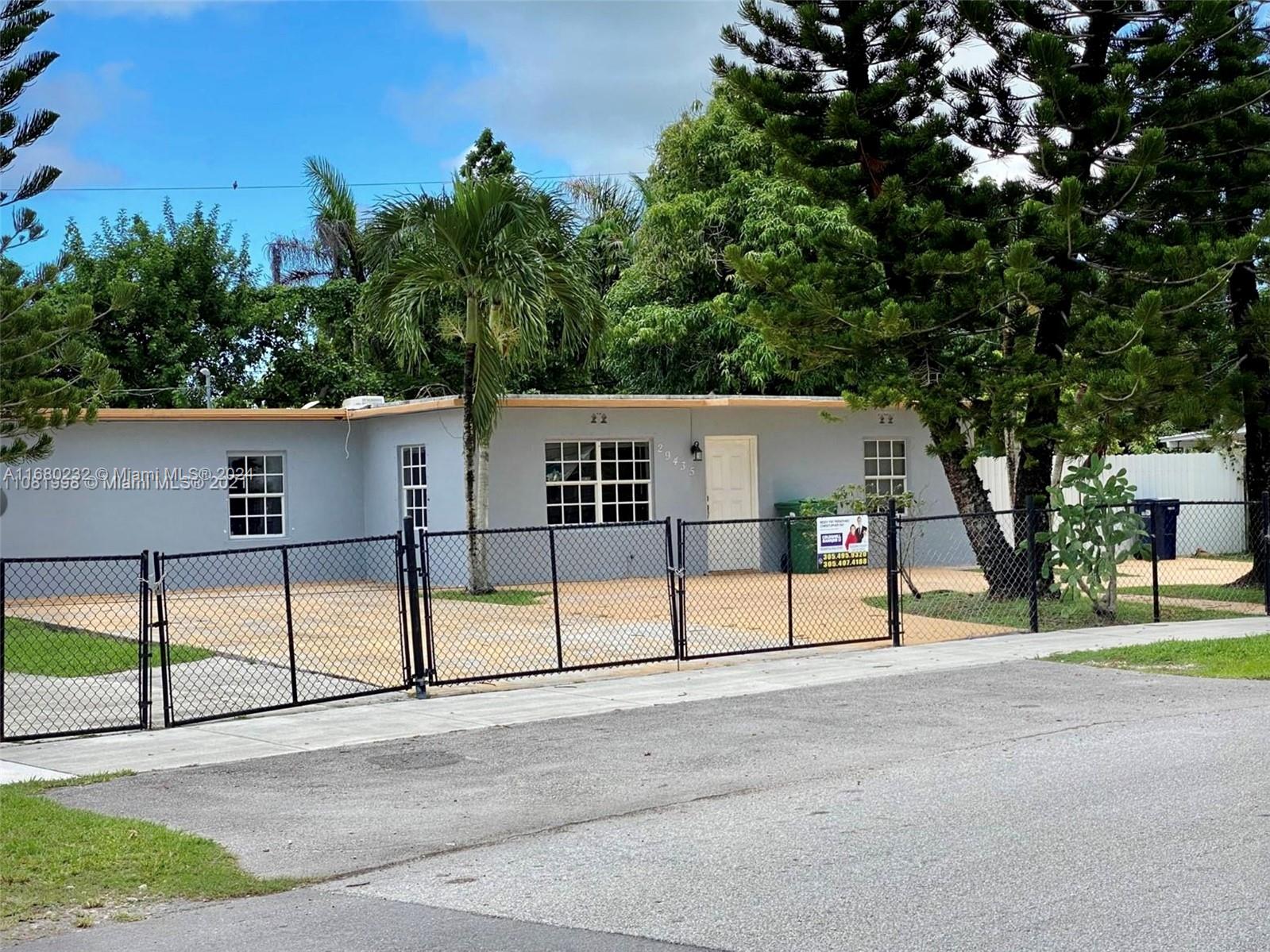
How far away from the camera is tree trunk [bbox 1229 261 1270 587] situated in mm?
21344

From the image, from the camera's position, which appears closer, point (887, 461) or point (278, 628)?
point (278, 628)

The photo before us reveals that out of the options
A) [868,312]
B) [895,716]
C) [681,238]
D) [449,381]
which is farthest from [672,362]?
[895,716]

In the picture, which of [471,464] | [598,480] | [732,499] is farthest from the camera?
[732,499]

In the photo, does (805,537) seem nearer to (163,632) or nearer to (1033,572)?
(1033,572)

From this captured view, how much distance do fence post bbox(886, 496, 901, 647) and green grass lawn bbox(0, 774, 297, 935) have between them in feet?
29.7

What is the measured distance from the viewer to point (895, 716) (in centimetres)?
1137

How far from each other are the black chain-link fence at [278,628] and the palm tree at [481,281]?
306 centimetres

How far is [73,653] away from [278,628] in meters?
3.03

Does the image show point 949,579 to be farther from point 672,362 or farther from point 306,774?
point 306,774

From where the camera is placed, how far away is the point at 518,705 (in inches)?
489

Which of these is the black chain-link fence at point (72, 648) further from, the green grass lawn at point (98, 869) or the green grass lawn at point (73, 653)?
the green grass lawn at point (98, 869)

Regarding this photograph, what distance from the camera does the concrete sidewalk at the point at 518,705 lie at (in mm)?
10422

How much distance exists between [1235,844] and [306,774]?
5641 millimetres

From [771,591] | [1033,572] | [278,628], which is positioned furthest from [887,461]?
[278,628]
